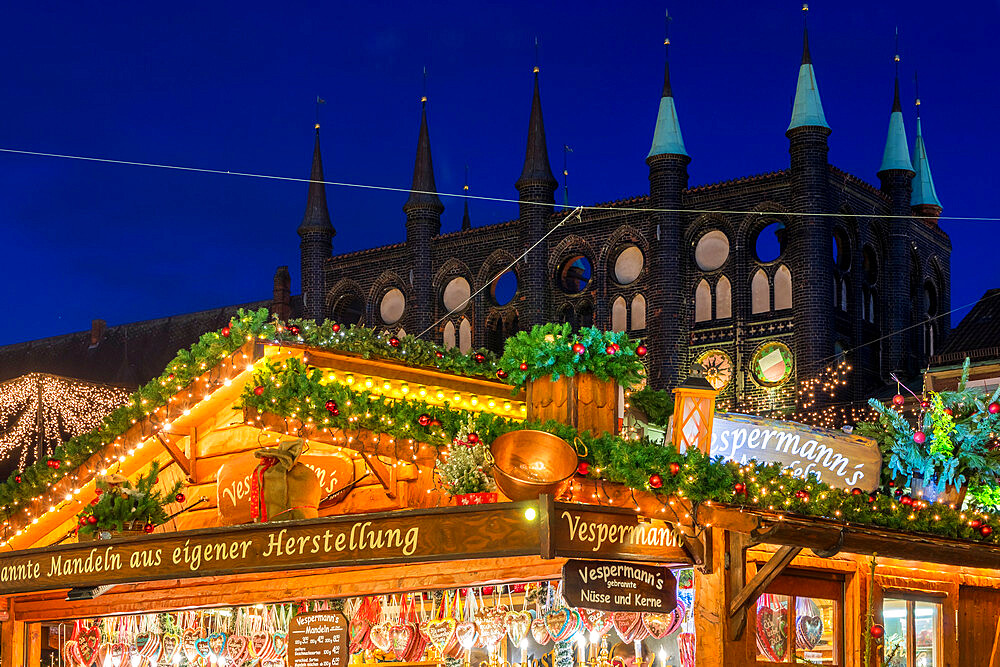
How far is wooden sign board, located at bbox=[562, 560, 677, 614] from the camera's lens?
373 inches

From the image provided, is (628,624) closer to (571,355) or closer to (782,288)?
(571,355)

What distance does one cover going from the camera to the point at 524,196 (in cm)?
4041

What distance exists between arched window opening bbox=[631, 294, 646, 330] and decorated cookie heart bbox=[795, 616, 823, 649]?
28.0m

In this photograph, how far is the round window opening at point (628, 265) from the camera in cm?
3909

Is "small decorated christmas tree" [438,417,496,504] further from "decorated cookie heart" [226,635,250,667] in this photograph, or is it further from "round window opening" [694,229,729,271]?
"round window opening" [694,229,729,271]

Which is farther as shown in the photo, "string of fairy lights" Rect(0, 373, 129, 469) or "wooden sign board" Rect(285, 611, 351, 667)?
"string of fairy lights" Rect(0, 373, 129, 469)

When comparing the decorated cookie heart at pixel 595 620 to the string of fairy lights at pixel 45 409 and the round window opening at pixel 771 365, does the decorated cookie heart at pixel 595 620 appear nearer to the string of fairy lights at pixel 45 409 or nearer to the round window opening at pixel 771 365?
the string of fairy lights at pixel 45 409

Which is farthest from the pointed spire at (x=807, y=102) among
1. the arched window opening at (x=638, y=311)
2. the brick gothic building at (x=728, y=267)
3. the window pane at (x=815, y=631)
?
the window pane at (x=815, y=631)

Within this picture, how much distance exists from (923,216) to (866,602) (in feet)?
98.8

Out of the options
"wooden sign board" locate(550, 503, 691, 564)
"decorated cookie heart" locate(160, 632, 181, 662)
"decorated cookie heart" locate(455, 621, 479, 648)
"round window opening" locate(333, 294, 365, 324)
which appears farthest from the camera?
"round window opening" locate(333, 294, 365, 324)

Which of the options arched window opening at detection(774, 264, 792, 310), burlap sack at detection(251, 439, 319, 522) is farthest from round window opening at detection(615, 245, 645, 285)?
burlap sack at detection(251, 439, 319, 522)

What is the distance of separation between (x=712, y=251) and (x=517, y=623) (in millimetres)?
28458

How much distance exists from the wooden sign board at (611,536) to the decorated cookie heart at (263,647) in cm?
362

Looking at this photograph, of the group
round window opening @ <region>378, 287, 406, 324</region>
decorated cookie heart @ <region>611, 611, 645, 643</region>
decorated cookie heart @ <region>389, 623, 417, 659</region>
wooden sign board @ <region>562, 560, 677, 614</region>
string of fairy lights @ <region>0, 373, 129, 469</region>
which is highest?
round window opening @ <region>378, 287, 406, 324</region>
